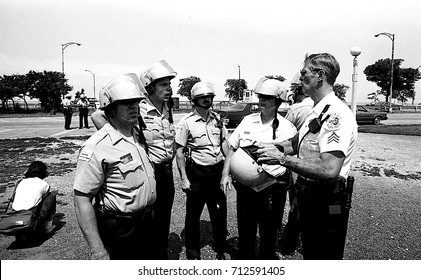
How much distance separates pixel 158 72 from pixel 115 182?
1.37 m

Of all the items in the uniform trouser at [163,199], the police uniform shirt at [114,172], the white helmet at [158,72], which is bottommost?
the uniform trouser at [163,199]

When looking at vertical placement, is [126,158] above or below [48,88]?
below

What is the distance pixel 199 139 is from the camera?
3547 millimetres

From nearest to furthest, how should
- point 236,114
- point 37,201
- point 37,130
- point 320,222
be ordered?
point 320,222
point 37,201
point 37,130
point 236,114

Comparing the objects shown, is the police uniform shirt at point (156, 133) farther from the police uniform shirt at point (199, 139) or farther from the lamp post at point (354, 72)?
the lamp post at point (354, 72)

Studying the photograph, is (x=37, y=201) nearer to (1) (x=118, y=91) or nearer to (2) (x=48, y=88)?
(1) (x=118, y=91)

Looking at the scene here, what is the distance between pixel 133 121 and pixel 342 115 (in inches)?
50.7

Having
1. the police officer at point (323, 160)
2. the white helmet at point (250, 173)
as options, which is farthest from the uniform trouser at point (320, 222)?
the white helmet at point (250, 173)

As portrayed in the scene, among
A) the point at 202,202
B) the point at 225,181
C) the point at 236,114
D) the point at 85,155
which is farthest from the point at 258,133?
the point at 236,114

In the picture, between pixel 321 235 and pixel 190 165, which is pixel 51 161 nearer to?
pixel 190 165

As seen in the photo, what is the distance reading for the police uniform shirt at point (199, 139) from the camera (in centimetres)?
355

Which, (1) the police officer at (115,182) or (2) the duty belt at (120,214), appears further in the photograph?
(2) the duty belt at (120,214)
